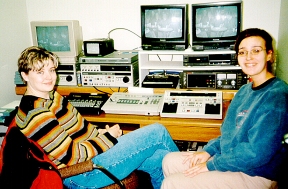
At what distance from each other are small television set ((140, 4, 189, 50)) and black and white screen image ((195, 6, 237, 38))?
0.39 ft

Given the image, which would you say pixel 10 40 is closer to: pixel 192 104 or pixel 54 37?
pixel 54 37

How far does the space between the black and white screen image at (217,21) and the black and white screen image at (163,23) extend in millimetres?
151

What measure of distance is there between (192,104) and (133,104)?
0.42 m

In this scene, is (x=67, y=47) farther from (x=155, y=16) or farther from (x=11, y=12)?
(x=155, y=16)

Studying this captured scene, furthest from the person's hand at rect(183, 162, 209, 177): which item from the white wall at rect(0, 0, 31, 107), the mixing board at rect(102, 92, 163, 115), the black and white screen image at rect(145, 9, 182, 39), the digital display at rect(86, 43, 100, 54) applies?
the white wall at rect(0, 0, 31, 107)

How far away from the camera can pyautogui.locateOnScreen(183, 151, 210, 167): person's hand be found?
1.46 meters

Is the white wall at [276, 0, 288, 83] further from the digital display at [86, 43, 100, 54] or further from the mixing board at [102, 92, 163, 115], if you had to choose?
the digital display at [86, 43, 100, 54]

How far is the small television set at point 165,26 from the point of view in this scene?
80.0 inches

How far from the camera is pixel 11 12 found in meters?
2.42

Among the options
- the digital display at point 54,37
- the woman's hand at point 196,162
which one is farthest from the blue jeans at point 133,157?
the digital display at point 54,37

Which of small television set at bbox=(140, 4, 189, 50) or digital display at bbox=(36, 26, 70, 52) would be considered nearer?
small television set at bbox=(140, 4, 189, 50)

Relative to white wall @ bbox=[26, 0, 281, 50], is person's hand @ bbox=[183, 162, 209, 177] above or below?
below

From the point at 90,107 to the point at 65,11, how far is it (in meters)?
1.22

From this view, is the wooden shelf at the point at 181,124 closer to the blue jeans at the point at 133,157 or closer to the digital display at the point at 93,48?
the blue jeans at the point at 133,157
